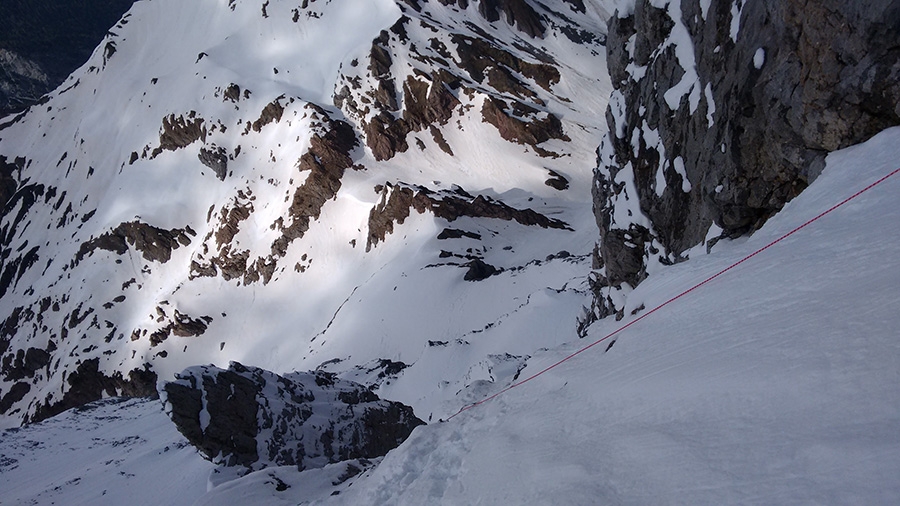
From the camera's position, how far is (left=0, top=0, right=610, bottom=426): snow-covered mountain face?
1454 inches

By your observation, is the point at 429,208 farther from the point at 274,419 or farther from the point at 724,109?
the point at 724,109

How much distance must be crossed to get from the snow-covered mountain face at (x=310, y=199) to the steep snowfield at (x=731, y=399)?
2159 centimetres

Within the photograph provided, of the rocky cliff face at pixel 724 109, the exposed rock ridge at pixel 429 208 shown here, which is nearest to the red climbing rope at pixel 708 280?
the rocky cliff face at pixel 724 109

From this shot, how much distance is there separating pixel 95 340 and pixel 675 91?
60.2m

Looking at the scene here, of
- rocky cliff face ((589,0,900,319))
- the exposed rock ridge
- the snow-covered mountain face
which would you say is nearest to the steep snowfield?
rocky cliff face ((589,0,900,319))

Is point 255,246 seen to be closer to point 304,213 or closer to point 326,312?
point 304,213

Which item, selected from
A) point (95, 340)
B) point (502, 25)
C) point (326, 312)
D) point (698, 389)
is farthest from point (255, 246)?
Answer: point (698, 389)

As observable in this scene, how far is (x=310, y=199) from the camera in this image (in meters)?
48.1

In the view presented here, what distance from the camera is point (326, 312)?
4150 centimetres

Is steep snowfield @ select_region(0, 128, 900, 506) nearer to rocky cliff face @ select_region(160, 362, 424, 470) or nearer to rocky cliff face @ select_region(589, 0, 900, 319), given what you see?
rocky cliff face @ select_region(589, 0, 900, 319)

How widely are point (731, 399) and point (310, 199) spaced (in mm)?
47192

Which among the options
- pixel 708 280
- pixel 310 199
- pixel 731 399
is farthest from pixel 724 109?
pixel 310 199

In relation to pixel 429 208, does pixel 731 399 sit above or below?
below

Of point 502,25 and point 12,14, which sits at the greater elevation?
point 12,14
